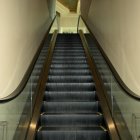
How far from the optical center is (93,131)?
13.0ft

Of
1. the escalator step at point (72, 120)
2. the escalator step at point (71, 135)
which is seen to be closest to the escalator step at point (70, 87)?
the escalator step at point (72, 120)

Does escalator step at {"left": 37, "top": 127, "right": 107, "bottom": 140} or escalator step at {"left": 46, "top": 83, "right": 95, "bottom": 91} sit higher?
escalator step at {"left": 46, "top": 83, "right": 95, "bottom": 91}

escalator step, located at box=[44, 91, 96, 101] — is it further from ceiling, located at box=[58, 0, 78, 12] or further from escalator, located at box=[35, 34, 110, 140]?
ceiling, located at box=[58, 0, 78, 12]

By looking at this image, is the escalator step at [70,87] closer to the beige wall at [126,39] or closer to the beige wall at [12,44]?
the beige wall at [126,39]

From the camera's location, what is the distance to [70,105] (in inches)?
194

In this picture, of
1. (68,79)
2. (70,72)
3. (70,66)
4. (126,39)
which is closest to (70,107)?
(68,79)

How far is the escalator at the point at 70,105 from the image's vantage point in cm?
395

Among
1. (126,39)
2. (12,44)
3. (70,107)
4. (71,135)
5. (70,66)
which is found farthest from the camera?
(70,66)

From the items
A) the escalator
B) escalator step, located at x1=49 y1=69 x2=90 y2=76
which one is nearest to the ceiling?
the escalator

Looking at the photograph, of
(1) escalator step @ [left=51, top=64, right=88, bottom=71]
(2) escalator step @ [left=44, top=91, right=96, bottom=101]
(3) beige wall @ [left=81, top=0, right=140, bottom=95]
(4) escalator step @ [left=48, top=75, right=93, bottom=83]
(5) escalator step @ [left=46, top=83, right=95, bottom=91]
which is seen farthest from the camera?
(1) escalator step @ [left=51, top=64, right=88, bottom=71]

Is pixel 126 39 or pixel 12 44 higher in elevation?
pixel 126 39

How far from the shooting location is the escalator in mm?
3953

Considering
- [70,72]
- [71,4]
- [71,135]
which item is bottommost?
[71,135]

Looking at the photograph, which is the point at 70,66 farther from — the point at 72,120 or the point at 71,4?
the point at 71,4
